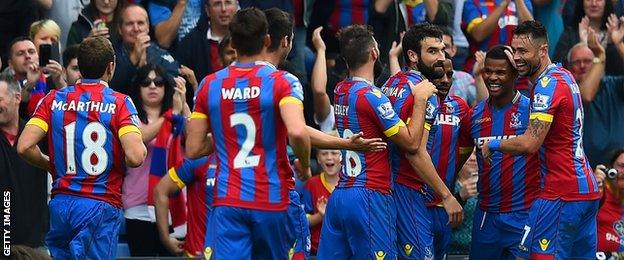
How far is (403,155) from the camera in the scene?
42.6 ft

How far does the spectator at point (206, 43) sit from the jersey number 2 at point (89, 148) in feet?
15.2

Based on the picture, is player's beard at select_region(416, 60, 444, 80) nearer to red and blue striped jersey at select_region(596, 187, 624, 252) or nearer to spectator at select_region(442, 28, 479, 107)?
red and blue striped jersey at select_region(596, 187, 624, 252)

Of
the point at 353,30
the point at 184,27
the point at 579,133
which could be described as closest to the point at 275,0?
the point at 184,27

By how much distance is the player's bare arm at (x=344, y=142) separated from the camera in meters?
11.2

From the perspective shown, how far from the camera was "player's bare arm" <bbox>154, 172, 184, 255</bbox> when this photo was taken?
596 inches

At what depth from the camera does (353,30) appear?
12.8 m

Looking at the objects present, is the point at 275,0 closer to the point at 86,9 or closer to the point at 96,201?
the point at 86,9

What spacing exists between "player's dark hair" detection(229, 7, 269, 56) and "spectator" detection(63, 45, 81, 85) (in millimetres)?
4961

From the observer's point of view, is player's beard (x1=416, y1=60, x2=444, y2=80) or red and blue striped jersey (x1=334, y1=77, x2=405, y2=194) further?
player's beard (x1=416, y1=60, x2=444, y2=80)

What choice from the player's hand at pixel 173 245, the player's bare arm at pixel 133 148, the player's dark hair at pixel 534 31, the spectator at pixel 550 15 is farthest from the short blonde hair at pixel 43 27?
the spectator at pixel 550 15

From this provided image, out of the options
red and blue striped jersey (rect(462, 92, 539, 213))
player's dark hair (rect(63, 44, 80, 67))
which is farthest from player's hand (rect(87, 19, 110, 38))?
red and blue striped jersey (rect(462, 92, 539, 213))

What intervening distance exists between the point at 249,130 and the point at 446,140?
9.76 ft

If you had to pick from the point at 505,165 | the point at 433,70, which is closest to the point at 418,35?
the point at 433,70

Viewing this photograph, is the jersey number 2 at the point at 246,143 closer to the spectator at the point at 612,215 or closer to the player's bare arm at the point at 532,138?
the player's bare arm at the point at 532,138
